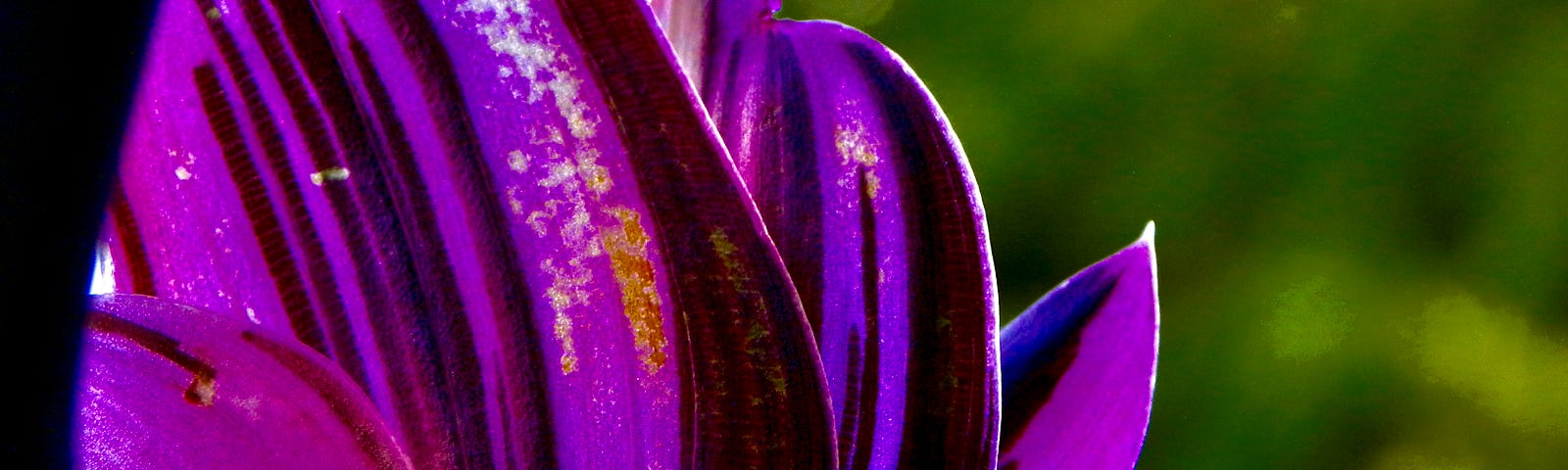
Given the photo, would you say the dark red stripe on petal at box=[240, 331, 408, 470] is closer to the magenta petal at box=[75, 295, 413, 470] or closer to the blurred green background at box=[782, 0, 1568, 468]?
the magenta petal at box=[75, 295, 413, 470]

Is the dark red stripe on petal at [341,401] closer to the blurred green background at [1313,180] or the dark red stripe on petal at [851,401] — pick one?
the dark red stripe on petal at [851,401]

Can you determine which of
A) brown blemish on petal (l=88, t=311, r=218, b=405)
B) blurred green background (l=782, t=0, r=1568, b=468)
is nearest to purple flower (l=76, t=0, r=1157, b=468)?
brown blemish on petal (l=88, t=311, r=218, b=405)

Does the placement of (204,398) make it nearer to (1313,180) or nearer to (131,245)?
(131,245)

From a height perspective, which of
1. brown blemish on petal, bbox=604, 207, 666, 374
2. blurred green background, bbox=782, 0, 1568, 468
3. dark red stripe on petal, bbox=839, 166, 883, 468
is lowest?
blurred green background, bbox=782, 0, 1568, 468

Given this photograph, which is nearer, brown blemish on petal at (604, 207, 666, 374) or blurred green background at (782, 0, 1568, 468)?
brown blemish on petal at (604, 207, 666, 374)

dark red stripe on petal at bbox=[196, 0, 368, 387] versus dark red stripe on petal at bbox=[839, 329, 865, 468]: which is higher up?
dark red stripe on petal at bbox=[196, 0, 368, 387]

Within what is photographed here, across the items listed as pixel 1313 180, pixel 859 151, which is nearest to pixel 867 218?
pixel 859 151

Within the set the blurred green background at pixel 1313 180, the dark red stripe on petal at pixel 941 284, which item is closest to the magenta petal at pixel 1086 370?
the dark red stripe on petal at pixel 941 284
